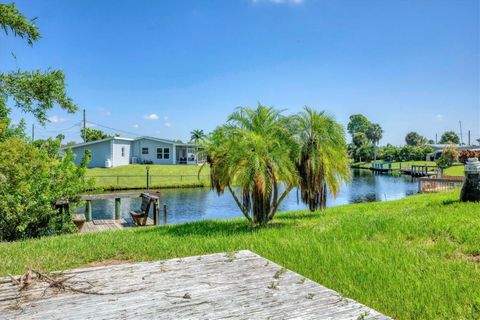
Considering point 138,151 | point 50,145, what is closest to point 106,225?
point 50,145

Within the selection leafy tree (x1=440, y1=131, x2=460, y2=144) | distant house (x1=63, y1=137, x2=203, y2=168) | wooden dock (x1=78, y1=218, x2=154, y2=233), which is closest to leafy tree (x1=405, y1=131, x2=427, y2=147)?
leafy tree (x1=440, y1=131, x2=460, y2=144)

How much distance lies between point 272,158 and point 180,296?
5.15 meters

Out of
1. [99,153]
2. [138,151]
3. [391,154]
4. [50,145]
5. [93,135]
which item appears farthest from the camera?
[391,154]

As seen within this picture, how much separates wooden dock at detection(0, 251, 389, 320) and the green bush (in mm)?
6455

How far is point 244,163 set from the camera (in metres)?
7.50

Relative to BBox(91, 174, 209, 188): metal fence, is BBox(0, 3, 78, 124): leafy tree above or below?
above

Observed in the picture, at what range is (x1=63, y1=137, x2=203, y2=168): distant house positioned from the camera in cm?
4103

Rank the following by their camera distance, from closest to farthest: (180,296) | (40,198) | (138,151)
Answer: (180,296) → (40,198) → (138,151)

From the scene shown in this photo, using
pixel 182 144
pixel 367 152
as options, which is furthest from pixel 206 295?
pixel 367 152

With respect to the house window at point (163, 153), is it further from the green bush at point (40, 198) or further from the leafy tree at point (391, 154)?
the leafy tree at point (391, 154)

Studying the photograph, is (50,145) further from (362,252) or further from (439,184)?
(439,184)

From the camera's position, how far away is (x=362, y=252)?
17.6 ft

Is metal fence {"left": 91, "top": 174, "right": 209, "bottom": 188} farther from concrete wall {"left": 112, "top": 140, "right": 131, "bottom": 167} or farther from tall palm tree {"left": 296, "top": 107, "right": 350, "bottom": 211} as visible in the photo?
tall palm tree {"left": 296, "top": 107, "right": 350, "bottom": 211}

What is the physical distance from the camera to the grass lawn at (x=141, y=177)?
1152 inches
